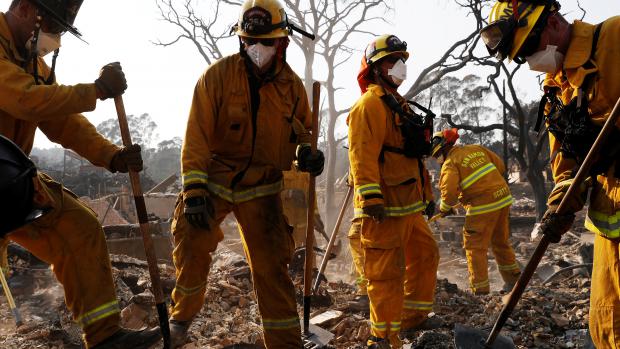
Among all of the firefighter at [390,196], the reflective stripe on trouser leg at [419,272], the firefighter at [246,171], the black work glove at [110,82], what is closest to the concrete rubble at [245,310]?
the reflective stripe on trouser leg at [419,272]

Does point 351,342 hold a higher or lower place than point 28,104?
lower

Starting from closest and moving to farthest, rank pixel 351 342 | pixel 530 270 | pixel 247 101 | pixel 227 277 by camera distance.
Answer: pixel 530 270
pixel 247 101
pixel 351 342
pixel 227 277

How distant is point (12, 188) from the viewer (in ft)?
7.47

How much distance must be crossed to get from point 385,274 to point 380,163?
95 centimetres

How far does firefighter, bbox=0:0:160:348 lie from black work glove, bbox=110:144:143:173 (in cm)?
39

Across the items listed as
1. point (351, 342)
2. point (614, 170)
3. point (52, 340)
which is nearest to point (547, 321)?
point (351, 342)

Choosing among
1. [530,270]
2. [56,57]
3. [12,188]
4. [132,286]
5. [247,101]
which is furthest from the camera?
[132,286]

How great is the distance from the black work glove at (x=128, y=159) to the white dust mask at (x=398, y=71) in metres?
2.33

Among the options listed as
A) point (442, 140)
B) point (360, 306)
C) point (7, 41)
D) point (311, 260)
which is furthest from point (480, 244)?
point (7, 41)

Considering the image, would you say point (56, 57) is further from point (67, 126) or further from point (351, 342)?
point (351, 342)

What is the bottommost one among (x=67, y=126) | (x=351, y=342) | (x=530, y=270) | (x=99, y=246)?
(x=351, y=342)

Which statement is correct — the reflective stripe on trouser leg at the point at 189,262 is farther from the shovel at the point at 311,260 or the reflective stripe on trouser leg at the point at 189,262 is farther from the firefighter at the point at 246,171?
the shovel at the point at 311,260

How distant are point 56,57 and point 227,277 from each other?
4.35 metres

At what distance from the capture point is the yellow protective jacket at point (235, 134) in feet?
10.9
